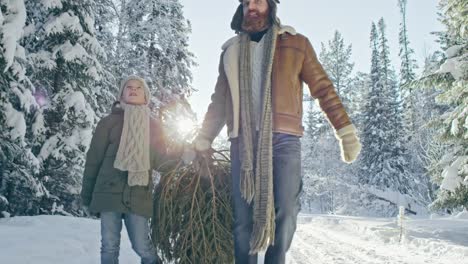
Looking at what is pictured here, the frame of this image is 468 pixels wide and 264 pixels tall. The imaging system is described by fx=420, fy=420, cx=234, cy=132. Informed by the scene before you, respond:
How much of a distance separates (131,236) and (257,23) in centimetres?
228

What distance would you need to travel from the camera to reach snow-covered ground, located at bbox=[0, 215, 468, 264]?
226 inches

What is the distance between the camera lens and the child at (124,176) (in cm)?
393

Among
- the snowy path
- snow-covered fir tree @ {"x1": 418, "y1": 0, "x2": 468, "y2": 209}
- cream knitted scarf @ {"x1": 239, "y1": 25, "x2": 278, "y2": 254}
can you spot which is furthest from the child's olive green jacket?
snow-covered fir tree @ {"x1": 418, "y1": 0, "x2": 468, "y2": 209}

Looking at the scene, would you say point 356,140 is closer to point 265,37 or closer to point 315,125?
point 265,37

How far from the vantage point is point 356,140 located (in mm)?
3084

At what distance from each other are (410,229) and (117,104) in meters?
13.3

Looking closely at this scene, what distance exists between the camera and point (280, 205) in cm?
294

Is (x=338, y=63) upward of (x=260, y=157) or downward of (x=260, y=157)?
upward

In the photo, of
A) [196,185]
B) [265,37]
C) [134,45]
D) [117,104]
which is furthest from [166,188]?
[134,45]

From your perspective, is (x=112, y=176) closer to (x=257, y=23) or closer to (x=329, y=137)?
(x=257, y=23)

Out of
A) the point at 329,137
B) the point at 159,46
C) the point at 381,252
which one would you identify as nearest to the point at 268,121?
the point at 381,252

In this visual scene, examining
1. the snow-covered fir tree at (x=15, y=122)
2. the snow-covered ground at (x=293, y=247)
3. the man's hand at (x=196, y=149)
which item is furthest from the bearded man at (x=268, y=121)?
the snow-covered fir tree at (x=15, y=122)

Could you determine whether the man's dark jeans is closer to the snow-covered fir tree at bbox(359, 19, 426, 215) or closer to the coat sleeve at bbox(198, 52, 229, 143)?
the coat sleeve at bbox(198, 52, 229, 143)

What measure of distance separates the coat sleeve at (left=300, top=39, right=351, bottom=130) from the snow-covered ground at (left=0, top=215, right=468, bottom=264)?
405 centimetres
